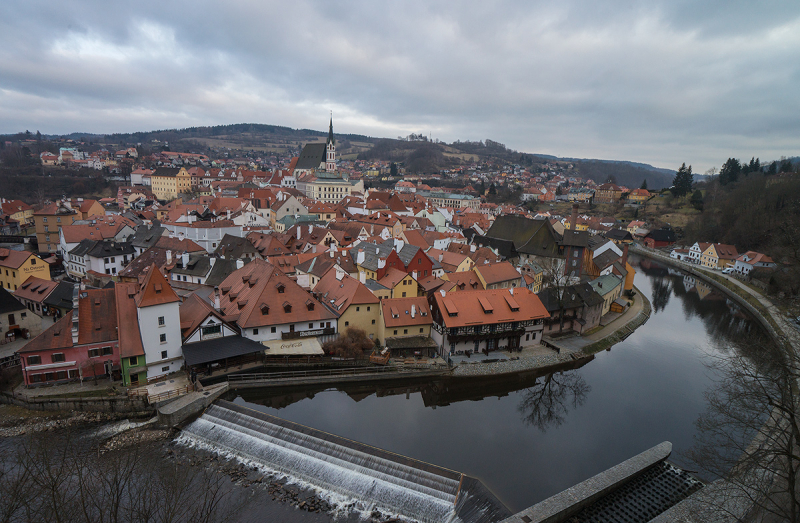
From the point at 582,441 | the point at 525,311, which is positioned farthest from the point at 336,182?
the point at 582,441

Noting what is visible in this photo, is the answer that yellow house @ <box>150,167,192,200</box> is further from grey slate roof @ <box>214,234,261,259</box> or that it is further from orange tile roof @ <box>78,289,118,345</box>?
orange tile roof @ <box>78,289,118,345</box>

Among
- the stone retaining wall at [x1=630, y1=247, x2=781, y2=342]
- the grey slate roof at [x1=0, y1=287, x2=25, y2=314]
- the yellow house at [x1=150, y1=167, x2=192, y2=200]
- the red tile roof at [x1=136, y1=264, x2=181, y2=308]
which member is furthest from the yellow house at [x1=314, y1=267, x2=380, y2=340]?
the yellow house at [x1=150, y1=167, x2=192, y2=200]

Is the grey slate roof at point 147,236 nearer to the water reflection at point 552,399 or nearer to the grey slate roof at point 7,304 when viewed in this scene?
the grey slate roof at point 7,304

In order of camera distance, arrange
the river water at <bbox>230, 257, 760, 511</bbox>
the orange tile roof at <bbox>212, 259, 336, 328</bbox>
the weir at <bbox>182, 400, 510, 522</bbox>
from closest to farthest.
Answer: the weir at <bbox>182, 400, 510, 522</bbox>
the river water at <bbox>230, 257, 760, 511</bbox>
the orange tile roof at <bbox>212, 259, 336, 328</bbox>

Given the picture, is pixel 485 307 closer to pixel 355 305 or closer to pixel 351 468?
pixel 355 305

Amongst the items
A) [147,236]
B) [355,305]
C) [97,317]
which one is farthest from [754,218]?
[147,236]

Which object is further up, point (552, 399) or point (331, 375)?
point (331, 375)
